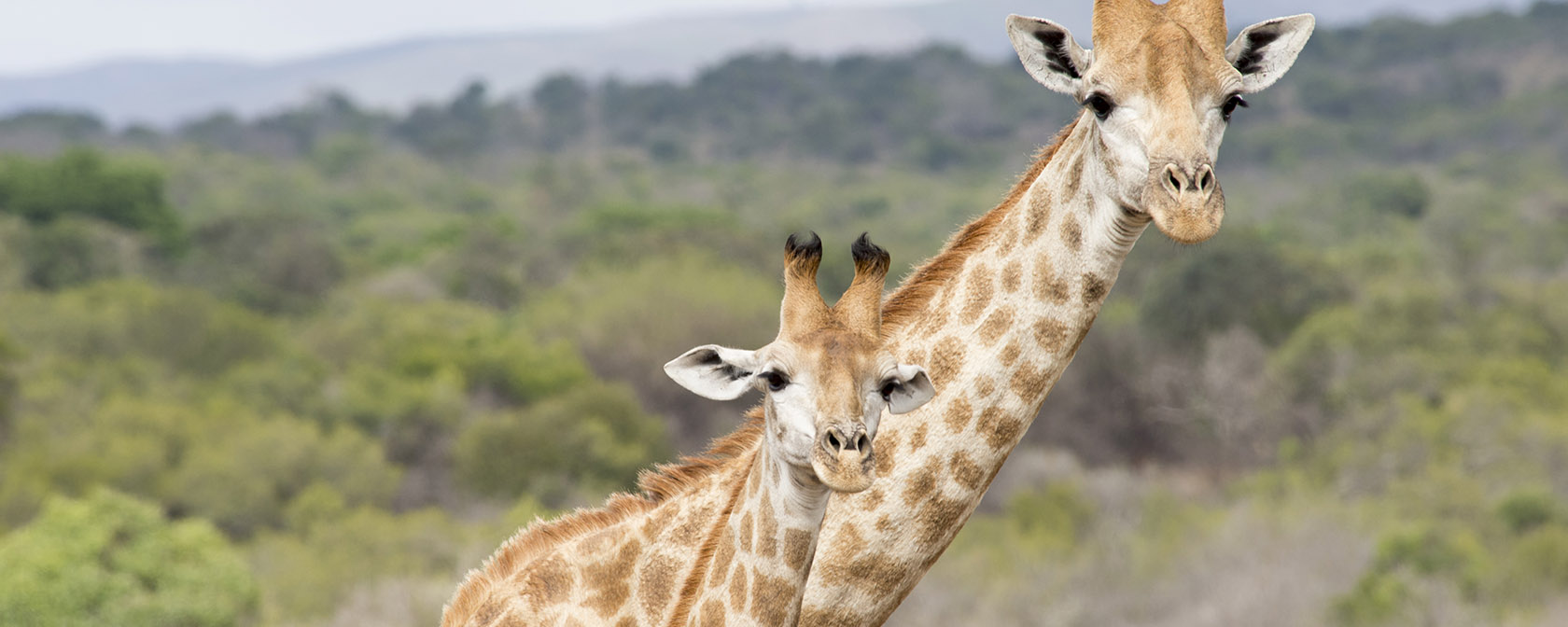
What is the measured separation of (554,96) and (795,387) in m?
127

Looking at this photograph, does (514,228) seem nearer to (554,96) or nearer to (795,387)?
(795,387)

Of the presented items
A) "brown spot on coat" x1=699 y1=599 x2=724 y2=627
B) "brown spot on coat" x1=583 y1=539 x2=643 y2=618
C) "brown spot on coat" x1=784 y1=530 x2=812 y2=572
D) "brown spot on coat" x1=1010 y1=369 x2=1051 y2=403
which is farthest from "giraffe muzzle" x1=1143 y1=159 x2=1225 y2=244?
"brown spot on coat" x1=583 y1=539 x2=643 y2=618

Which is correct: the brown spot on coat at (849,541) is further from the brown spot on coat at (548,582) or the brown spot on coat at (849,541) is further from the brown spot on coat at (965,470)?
the brown spot on coat at (548,582)

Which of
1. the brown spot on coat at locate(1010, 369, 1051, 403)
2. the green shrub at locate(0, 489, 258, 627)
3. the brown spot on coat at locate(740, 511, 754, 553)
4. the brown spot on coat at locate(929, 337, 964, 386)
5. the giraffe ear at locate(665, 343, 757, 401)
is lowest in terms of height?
the green shrub at locate(0, 489, 258, 627)

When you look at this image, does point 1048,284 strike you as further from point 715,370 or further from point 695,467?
point 695,467

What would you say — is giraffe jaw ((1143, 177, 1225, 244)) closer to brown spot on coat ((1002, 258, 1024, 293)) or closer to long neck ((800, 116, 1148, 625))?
long neck ((800, 116, 1148, 625))

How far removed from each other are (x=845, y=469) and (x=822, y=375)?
30 centimetres

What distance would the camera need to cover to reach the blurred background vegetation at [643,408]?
63.5 feet

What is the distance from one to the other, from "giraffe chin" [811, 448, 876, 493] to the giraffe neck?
21cm

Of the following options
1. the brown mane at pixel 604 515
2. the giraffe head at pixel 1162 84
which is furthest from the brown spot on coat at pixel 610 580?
the giraffe head at pixel 1162 84

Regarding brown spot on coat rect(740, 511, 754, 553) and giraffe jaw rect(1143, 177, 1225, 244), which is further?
brown spot on coat rect(740, 511, 754, 553)

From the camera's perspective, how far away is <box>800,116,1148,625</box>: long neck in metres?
4.93

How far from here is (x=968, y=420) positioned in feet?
16.2

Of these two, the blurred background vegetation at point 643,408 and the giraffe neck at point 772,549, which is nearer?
the giraffe neck at point 772,549
